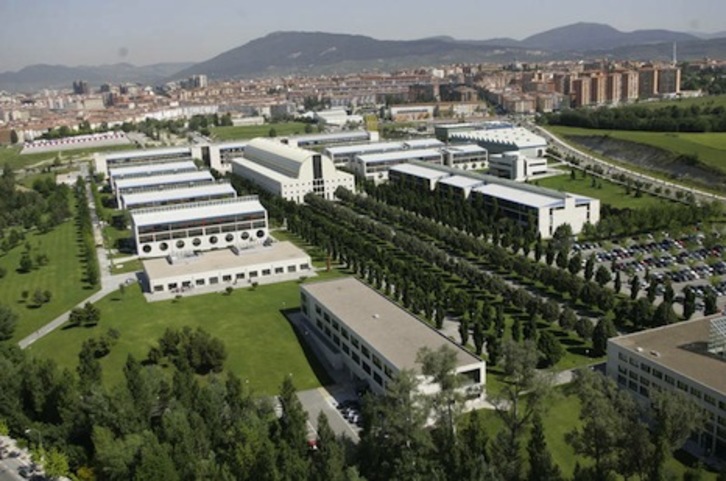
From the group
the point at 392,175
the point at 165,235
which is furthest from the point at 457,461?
the point at 392,175

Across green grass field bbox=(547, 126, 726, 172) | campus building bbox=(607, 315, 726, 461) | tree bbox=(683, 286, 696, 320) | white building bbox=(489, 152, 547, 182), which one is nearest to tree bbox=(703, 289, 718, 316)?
tree bbox=(683, 286, 696, 320)

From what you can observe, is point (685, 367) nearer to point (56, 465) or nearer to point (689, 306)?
point (689, 306)

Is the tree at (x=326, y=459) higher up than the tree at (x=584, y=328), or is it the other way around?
the tree at (x=326, y=459)

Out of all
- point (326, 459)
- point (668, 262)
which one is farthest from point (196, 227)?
point (326, 459)

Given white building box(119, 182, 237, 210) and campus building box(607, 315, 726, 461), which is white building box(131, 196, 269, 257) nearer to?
white building box(119, 182, 237, 210)

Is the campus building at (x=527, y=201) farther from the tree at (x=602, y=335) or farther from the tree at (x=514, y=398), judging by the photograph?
the tree at (x=514, y=398)

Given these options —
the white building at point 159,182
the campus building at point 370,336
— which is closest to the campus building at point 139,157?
the white building at point 159,182

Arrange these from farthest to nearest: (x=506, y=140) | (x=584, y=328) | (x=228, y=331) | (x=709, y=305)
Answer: (x=506, y=140)
(x=228, y=331)
(x=709, y=305)
(x=584, y=328)
